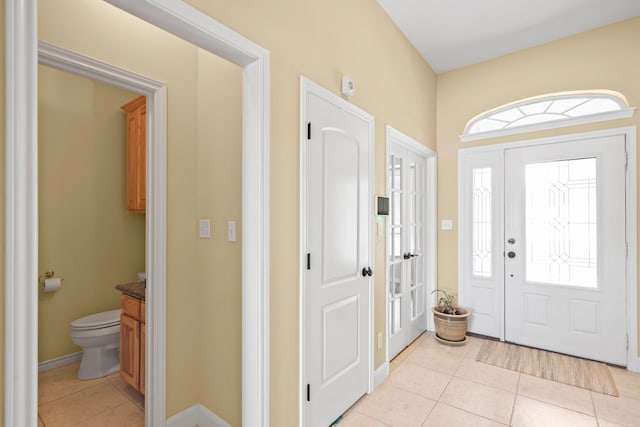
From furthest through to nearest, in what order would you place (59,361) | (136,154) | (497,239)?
(497,239) < (136,154) < (59,361)

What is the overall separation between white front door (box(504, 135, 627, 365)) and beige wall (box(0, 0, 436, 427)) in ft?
7.08

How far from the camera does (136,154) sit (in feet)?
9.82

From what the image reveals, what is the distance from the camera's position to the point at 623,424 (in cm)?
204

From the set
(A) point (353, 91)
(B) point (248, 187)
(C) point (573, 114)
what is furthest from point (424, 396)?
(C) point (573, 114)

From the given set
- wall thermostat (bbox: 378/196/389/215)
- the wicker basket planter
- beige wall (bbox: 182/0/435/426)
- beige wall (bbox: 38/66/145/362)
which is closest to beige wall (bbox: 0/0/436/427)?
beige wall (bbox: 182/0/435/426)

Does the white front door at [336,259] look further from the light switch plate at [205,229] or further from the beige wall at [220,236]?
the light switch plate at [205,229]

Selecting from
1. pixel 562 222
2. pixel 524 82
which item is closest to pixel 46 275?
pixel 562 222

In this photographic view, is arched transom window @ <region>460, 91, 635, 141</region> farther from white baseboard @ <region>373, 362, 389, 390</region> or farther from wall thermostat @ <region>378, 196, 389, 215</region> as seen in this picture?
white baseboard @ <region>373, 362, 389, 390</region>

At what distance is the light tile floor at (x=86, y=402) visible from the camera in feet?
6.95

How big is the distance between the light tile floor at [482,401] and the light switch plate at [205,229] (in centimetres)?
151

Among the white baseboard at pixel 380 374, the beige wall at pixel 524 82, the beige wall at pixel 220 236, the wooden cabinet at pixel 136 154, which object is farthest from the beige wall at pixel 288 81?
the beige wall at pixel 524 82

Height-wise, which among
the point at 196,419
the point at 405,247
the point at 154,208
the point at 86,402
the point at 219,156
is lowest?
the point at 86,402

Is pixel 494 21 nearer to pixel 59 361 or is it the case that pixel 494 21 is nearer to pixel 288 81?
pixel 288 81

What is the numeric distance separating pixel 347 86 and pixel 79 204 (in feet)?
9.35
